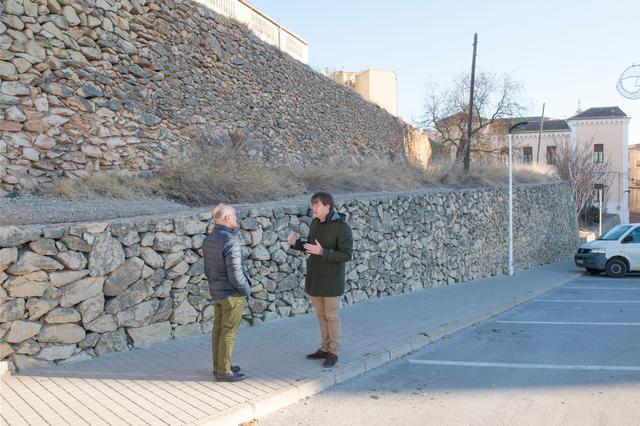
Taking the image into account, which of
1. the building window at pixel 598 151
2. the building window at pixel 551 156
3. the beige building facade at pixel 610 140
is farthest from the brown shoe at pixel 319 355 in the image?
the building window at pixel 598 151

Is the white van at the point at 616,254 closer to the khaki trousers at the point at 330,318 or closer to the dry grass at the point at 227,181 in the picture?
the dry grass at the point at 227,181

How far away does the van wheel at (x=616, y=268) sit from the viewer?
60.7ft

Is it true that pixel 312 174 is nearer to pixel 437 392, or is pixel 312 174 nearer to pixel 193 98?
pixel 193 98

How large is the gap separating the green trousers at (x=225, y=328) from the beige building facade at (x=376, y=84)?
24.7 meters

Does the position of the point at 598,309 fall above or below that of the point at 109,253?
below

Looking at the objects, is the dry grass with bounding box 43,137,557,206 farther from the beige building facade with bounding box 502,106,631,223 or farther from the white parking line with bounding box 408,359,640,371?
the beige building facade with bounding box 502,106,631,223

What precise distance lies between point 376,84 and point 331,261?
24.9 meters

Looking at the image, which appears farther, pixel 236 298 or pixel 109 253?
pixel 109 253

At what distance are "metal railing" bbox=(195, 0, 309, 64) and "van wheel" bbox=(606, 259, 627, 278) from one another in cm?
1325

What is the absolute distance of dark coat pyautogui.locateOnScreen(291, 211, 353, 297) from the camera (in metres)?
5.94

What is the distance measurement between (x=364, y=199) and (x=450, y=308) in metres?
2.84

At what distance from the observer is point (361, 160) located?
20.4 m

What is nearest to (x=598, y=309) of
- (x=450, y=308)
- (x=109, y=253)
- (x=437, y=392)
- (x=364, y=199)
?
(x=450, y=308)

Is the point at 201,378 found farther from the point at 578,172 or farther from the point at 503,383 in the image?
the point at 578,172
